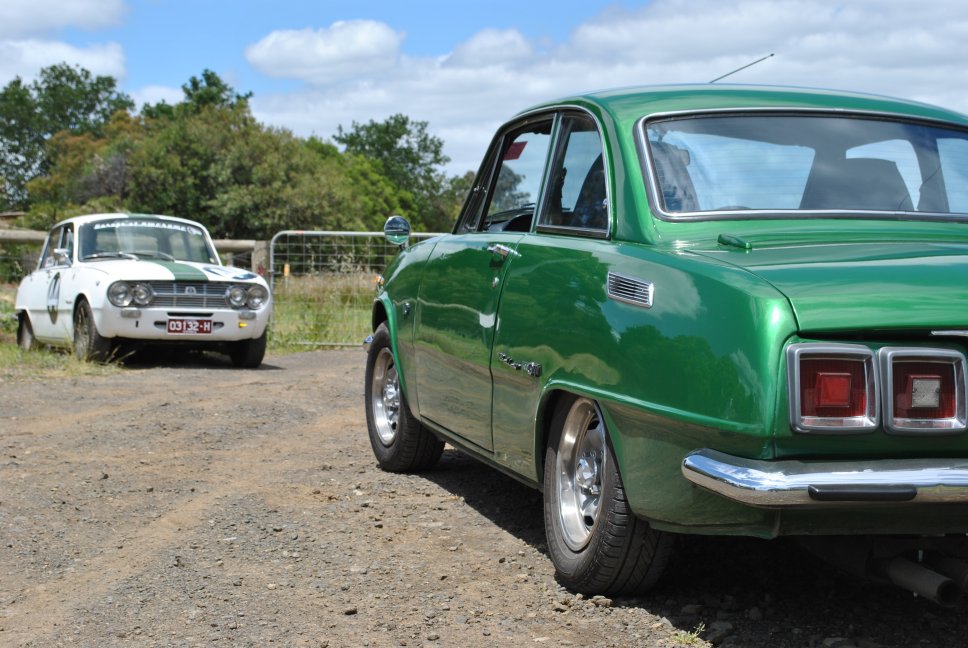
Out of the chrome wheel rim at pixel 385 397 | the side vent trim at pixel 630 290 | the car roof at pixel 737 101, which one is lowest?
the chrome wheel rim at pixel 385 397

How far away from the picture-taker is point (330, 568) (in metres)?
4.71

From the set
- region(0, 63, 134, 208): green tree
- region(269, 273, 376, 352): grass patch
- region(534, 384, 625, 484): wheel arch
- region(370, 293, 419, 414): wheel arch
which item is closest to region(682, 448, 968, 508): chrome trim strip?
region(534, 384, 625, 484): wheel arch

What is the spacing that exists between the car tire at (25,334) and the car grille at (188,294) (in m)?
2.70

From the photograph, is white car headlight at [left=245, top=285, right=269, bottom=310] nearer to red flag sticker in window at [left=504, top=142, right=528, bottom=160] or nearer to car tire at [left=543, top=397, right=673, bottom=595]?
red flag sticker in window at [left=504, top=142, right=528, bottom=160]

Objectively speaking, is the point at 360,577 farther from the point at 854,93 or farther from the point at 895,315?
the point at 854,93

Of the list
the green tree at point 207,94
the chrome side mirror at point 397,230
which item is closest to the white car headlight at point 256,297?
the chrome side mirror at point 397,230

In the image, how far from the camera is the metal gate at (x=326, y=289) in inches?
619

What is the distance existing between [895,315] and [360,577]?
2.21 m

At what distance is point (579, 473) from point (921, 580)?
47.5 inches

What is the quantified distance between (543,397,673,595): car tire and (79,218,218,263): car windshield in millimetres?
9782

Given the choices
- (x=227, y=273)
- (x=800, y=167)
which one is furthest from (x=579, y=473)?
(x=227, y=273)

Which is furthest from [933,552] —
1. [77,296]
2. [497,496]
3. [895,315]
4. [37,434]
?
[77,296]

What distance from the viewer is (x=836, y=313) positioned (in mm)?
3283

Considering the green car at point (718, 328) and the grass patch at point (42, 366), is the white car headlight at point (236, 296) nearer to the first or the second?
the grass patch at point (42, 366)
